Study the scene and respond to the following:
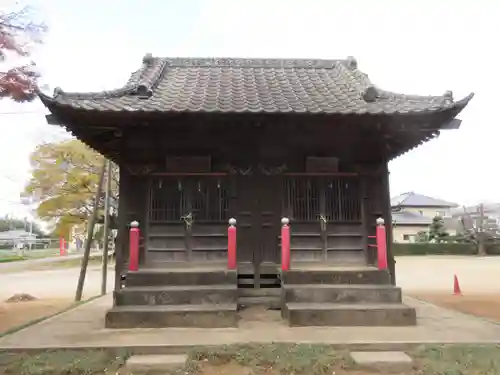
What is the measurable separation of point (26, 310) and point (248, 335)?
9759 millimetres

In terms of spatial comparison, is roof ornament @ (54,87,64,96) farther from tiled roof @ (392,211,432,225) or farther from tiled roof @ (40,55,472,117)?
tiled roof @ (392,211,432,225)

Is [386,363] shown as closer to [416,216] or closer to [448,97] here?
[448,97]

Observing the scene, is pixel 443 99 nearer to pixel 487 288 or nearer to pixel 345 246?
pixel 345 246

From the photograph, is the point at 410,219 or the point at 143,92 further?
the point at 410,219

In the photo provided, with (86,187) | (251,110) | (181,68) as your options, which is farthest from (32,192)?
(251,110)

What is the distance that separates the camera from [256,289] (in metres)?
8.12

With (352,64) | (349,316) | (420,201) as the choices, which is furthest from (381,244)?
(420,201)

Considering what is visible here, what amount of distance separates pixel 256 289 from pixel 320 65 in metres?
6.09

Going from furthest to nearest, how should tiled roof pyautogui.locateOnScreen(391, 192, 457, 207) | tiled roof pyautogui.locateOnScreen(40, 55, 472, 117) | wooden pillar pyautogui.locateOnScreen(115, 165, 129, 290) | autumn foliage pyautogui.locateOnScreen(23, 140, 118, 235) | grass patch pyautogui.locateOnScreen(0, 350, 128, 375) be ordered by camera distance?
1. tiled roof pyautogui.locateOnScreen(391, 192, 457, 207)
2. autumn foliage pyautogui.locateOnScreen(23, 140, 118, 235)
3. wooden pillar pyautogui.locateOnScreen(115, 165, 129, 290)
4. tiled roof pyautogui.locateOnScreen(40, 55, 472, 117)
5. grass patch pyautogui.locateOnScreen(0, 350, 128, 375)

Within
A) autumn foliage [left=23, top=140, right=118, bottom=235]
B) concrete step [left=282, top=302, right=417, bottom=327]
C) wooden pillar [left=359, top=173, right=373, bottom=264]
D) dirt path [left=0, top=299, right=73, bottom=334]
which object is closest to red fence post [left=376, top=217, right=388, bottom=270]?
wooden pillar [left=359, top=173, right=373, bottom=264]

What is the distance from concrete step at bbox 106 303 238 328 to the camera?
6.81 m

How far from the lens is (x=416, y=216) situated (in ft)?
231

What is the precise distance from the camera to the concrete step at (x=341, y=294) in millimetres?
7297

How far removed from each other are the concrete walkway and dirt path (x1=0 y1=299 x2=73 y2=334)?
412 cm
